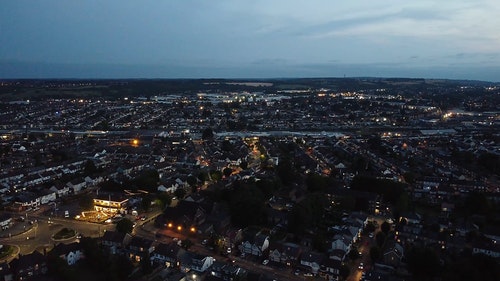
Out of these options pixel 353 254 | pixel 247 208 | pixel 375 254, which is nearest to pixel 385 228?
pixel 375 254

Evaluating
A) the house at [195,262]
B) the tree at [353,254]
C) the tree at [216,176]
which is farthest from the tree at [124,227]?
the tree at [216,176]

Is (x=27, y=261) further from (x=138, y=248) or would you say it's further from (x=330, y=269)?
(x=330, y=269)

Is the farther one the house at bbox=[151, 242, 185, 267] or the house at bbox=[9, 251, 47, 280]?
the house at bbox=[151, 242, 185, 267]

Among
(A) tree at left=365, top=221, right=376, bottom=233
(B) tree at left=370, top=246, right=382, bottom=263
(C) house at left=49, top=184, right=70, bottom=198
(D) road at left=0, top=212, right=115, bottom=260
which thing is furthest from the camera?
(C) house at left=49, top=184, right=70, bottom=198

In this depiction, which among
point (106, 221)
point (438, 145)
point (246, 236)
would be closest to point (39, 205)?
point (106, 221)

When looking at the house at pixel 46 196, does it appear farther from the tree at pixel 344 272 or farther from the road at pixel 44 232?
the tree at pixel 344 272

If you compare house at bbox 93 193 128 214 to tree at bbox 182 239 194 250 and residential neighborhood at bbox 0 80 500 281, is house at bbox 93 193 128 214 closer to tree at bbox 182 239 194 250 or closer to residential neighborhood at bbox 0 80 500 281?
residential neighborhood at bbox 0 80 500 281

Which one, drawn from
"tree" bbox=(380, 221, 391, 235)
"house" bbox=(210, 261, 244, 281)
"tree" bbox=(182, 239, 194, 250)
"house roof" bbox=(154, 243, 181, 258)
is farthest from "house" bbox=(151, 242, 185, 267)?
"tree" bbox=(380, 221, 391, 235)
